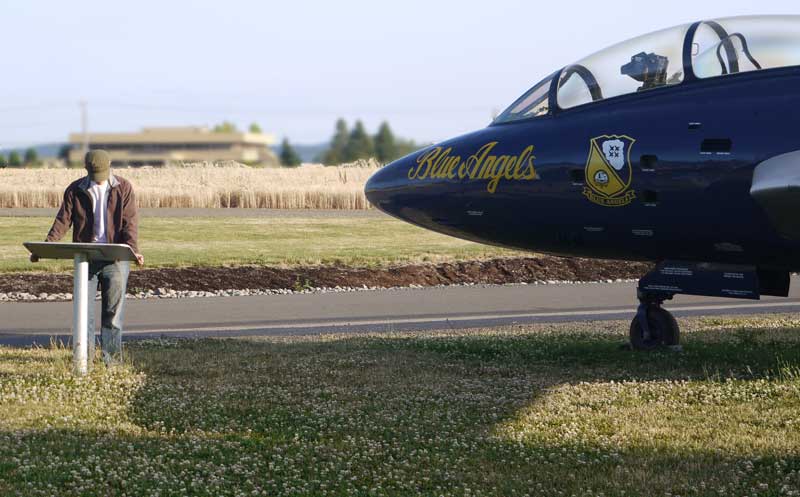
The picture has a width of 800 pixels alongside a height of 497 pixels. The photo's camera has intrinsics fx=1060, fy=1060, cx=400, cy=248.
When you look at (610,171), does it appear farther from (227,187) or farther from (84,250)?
(227,187)

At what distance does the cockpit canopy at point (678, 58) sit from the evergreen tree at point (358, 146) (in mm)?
25670

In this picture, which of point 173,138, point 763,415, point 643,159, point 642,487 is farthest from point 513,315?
point 173,138

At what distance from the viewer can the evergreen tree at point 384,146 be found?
117 feet

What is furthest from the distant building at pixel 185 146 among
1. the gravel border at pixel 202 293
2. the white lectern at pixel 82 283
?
the white lectern at pixel 82 283

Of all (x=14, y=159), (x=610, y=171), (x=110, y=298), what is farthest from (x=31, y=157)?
(x=610, y=171)

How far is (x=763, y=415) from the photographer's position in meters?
8.74

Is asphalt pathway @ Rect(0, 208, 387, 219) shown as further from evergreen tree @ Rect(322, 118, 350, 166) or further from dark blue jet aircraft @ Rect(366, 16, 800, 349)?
dark blue jet aircraft @ Rect(366, 16, 800, 349)

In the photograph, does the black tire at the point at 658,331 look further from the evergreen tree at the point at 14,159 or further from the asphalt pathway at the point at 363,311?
the evergreen tree at the point at 14,159

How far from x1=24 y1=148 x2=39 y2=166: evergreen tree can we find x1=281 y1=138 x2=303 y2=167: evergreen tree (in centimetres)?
934

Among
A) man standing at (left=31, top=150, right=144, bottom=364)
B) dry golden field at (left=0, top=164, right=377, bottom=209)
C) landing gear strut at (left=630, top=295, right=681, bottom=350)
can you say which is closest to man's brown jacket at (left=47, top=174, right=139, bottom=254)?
man standing at (left=31, top=150, right=144, bottom=364)

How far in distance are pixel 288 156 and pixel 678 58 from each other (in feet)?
106

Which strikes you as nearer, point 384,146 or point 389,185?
point 389,185

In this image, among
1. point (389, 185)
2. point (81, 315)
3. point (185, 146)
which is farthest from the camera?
point (185, 146)

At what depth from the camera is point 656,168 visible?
10.3 m
